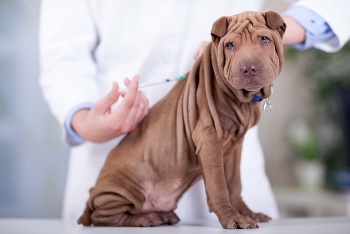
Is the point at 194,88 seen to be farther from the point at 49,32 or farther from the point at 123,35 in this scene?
the point at 49,32

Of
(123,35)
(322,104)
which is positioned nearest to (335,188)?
(322,104)

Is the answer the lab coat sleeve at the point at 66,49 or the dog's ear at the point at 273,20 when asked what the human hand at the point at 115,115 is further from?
the dog's ear at the point at 273,20

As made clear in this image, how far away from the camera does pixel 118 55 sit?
3.98ft

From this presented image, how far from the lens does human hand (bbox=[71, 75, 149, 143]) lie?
3.17ft

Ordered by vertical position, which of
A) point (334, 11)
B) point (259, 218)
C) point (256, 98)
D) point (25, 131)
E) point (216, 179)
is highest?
point (334, 11)

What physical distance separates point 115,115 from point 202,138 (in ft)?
0.81

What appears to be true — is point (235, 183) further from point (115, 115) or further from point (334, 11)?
point (334, 11)

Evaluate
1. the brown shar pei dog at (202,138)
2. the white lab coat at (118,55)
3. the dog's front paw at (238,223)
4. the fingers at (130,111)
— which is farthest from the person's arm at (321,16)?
the dog's front paw at (238,223)

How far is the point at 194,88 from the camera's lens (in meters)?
0.89

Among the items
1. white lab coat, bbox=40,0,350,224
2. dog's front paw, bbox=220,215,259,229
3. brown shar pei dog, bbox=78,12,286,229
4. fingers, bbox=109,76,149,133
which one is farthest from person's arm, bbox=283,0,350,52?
dog's front paw, bbox=220,215,259,229

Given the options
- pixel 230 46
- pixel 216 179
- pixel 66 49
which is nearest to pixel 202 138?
pixel 216 179

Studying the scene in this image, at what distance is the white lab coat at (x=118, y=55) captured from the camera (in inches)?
45.2

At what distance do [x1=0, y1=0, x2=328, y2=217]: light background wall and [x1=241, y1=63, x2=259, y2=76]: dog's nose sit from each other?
2.44 m

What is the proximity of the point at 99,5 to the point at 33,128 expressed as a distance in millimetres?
1904
